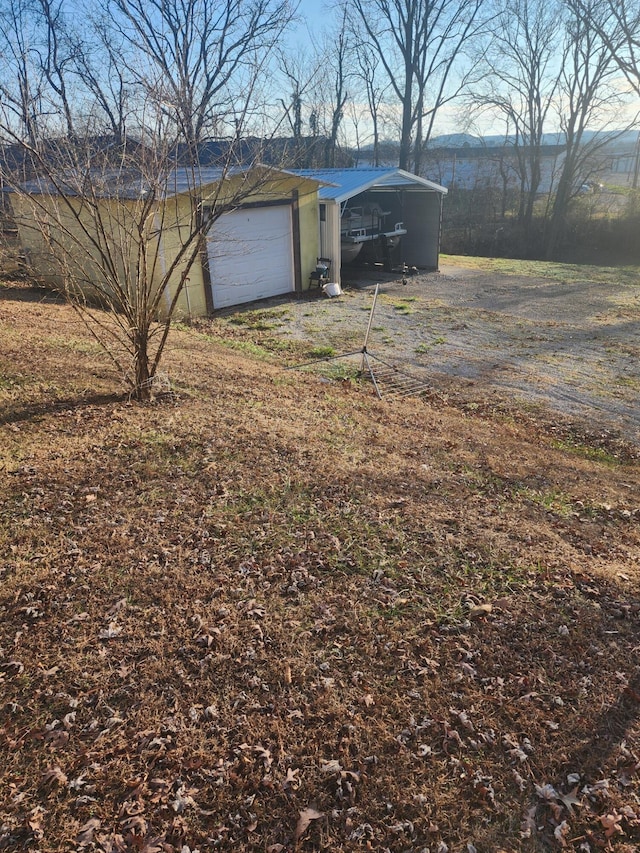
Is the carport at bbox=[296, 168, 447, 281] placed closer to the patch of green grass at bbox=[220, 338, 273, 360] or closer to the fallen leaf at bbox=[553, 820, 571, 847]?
the patch of green grass at bbox=[220, 338, 273, 360]

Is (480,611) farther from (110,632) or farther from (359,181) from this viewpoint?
(359,181)

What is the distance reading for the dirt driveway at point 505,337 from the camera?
8398 mm

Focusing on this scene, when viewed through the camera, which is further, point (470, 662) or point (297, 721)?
point (470, 662)

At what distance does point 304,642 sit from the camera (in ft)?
10.8

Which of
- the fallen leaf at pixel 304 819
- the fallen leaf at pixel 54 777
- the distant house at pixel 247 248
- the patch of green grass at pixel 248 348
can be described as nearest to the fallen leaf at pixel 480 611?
the fallen leaf at pixel 304 819

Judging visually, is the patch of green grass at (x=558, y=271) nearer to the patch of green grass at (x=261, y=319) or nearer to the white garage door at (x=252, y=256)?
the white garage door at (x=252, y=256)

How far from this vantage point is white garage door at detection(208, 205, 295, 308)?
43.1 ft

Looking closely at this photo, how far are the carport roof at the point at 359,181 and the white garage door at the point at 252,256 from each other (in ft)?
5.18

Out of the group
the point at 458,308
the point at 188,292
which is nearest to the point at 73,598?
the point at 188,292

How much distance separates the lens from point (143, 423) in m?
5.78

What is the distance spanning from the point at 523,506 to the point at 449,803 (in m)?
2.94

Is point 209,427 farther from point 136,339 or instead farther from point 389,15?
point 389,15

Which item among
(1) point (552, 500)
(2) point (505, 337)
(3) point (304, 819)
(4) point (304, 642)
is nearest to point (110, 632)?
(4) point (304, 642)

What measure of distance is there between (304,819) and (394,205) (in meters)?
20.2
